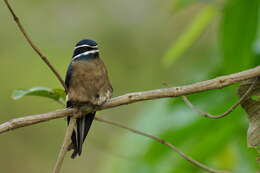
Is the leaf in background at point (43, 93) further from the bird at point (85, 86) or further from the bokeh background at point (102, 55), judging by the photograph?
the bokeh background at point (102, 55)

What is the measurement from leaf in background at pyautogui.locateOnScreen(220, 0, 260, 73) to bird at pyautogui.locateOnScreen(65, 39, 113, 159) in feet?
2.07

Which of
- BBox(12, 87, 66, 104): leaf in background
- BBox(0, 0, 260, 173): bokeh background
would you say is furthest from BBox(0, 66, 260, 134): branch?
BBox(0, 0, 260, 173): bokeh background

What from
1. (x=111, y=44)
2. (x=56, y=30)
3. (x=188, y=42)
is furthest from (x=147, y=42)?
(x=188, y=42)

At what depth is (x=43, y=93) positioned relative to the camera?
2.74m

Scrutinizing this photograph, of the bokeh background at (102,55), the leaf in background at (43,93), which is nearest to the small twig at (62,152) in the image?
the leaf in background at (43,93)

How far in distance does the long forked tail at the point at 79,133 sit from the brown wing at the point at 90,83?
9cm

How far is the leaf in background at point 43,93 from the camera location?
2.69m

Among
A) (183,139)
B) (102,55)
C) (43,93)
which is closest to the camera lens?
(43,93)

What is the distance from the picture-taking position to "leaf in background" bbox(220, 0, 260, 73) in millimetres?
3084

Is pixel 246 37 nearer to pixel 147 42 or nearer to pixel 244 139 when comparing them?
pixel 244 139

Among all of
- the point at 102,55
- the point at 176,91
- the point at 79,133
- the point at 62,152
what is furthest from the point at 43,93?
the point at 102,55

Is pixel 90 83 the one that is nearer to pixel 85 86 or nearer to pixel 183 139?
pixel 85 86

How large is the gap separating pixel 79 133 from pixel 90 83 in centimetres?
30

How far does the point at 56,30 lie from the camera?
8.34 metres
